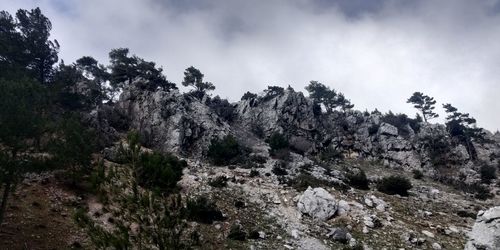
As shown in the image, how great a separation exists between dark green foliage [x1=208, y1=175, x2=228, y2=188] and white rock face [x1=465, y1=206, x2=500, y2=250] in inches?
723

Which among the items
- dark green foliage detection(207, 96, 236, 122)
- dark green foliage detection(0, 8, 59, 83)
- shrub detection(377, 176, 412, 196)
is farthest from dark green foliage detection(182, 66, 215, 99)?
shrub detection(377, 176, 412, 196)

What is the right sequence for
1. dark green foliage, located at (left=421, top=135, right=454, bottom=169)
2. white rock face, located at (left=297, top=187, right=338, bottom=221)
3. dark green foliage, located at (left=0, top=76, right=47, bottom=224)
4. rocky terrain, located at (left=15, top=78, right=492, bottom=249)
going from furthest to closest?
1. dark green foliage, located at (left=421, top=135, right=454, bottom=169)
2. white rock face, located at (left=297, top=187, right=338, bottom=221)
3. rocky terrain, located at (left=15, top=78, right=492, bottom=249)
4. dark green foliage, located at (left=0, top=76, right=47, bottom=224)

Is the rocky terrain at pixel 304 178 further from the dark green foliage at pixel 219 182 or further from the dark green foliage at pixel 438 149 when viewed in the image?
the dark green foliage at pixel 438 149

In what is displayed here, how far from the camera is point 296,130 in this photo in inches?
2203

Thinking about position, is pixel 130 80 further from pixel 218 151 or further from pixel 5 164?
pixel 5 164

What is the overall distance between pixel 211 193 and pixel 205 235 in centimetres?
634

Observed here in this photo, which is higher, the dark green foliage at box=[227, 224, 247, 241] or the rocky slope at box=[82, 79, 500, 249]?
the rocky slope at box=[82, 79, 500, 249]

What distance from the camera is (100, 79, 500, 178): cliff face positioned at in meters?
43.2

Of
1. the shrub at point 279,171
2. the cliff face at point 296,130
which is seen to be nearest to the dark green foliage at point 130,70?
the cliff face at point 296,130

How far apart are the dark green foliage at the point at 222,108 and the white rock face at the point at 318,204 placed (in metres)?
30.3

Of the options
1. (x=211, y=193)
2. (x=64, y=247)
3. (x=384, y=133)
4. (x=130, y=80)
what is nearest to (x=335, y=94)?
(x=384, y=133)

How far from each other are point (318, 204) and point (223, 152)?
586 inches

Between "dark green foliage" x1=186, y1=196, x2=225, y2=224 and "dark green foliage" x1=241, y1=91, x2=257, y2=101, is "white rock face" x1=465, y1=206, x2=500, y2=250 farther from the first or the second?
"dark green foliage" x1=241, y1=91, x2=257, y2=101

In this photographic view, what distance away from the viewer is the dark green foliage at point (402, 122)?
63487mm
